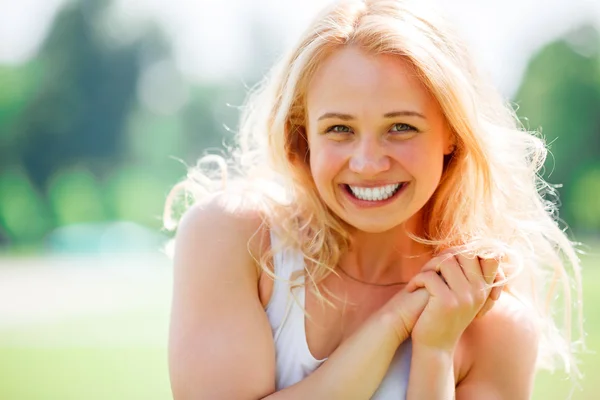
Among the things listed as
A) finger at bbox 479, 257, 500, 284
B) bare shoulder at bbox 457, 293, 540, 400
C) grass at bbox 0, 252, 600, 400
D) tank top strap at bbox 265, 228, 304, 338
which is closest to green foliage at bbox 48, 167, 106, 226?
grass at bbox 0, 252, 600, 400

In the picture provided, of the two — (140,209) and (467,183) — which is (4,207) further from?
(467,183)

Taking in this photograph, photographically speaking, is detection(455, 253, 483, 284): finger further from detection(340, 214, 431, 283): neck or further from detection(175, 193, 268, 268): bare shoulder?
detection(175, 193, 268, 268): bare shoulder

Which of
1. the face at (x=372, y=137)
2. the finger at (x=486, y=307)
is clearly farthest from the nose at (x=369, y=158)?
the finger at (x=486, y=307)

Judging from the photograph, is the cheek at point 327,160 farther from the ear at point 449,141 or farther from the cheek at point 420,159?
the ear at point 449,141

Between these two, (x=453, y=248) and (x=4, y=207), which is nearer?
(x=453, y=248)

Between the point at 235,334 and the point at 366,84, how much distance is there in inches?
41.4

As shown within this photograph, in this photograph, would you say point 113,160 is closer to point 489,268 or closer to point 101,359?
point 101,359

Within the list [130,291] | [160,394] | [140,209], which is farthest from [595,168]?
[160,394]

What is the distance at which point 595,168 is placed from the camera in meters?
34.7

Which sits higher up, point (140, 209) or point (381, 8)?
point (140, 209)

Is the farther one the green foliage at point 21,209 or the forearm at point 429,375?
the green foliage at point 21,209

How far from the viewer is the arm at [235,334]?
2.92m

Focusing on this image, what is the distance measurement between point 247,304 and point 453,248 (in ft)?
2.81

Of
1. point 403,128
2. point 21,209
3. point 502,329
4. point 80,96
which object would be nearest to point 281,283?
point 403,128
